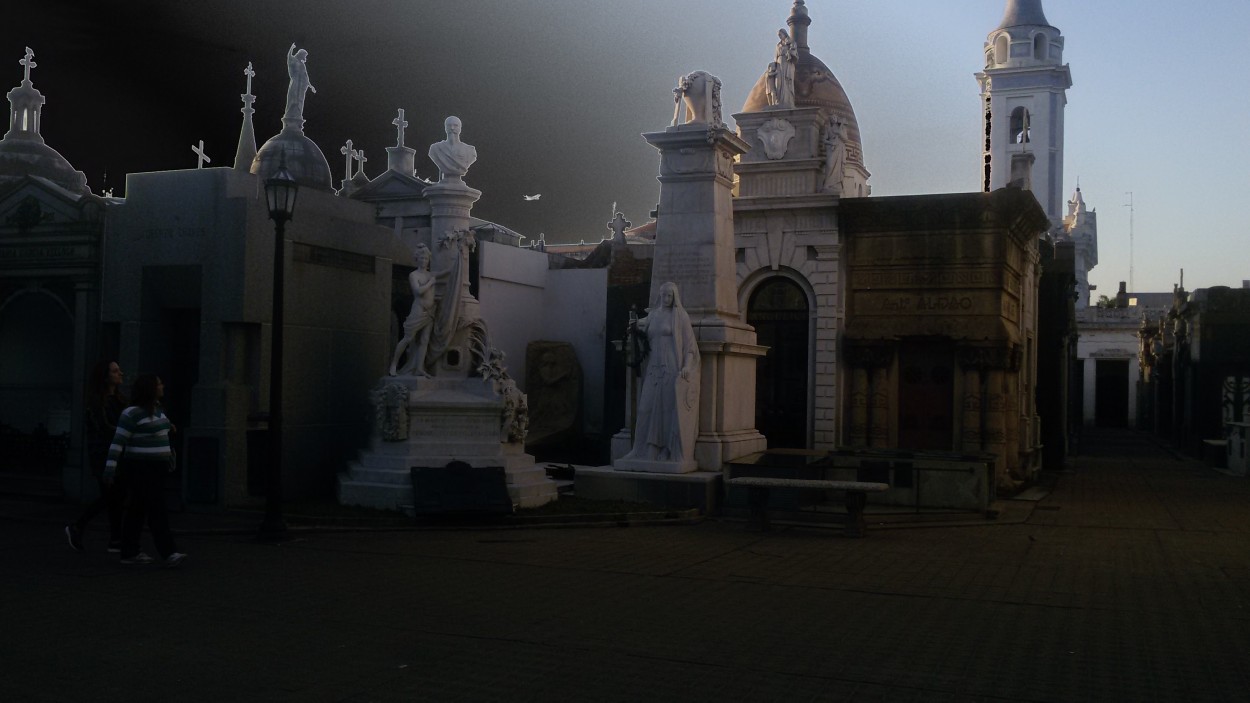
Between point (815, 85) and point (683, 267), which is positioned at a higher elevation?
point (815, 85)

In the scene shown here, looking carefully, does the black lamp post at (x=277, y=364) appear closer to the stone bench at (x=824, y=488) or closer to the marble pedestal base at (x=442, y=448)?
the marble pedestal base at (x=442, y=448)

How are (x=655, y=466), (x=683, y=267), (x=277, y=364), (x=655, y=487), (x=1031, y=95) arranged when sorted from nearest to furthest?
(x=277, y=364) → (x=655, y=487) → (x=655, y=466) → (x=683, y=267) → (x=1031, y=95)

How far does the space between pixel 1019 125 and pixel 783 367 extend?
51.4 m

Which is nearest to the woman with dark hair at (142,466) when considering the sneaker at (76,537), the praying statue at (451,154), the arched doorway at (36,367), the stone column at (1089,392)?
Result: the sneaker at (76,537)

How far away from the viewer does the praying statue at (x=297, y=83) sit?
21.8 metres

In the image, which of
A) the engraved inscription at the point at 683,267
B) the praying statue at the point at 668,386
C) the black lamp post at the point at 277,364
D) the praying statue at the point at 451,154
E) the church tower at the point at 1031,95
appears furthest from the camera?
the church tower at the point at 1031,95

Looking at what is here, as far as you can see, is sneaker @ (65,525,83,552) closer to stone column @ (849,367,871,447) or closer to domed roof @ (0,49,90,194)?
stone column @ (849,367,871,447)

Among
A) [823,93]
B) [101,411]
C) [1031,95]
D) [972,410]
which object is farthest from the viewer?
[1031,95]

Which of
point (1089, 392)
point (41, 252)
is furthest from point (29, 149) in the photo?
point (1089, 392)

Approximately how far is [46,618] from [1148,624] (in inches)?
289

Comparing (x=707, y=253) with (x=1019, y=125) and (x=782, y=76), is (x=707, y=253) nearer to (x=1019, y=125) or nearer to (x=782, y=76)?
(x=782, y=76)

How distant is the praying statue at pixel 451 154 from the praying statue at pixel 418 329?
3.32 meters

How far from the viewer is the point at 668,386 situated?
46.5ft

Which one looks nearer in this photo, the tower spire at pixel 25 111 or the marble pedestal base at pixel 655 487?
the marble pedestal base at pixel 655 487
